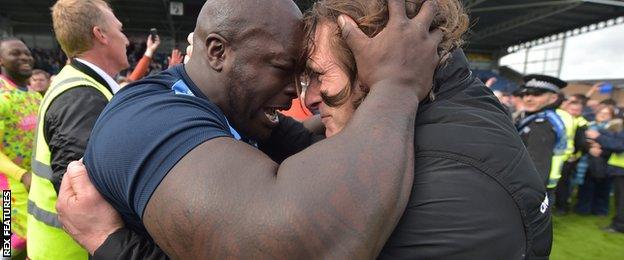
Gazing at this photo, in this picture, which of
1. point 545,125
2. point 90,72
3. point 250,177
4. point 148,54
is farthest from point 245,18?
point 545,125

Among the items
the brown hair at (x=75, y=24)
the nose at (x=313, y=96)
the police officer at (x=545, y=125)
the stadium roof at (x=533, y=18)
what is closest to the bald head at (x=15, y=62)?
the brown hair at (x=75, y=24)

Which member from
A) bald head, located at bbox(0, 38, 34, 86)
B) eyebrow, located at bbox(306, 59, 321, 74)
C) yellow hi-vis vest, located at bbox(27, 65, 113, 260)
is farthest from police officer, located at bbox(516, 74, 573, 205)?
bald head, located at bbox(0, 38, 34, 86)

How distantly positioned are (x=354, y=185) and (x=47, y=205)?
2150 millimetres

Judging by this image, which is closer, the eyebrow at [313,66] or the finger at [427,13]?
the finger at [427,13]

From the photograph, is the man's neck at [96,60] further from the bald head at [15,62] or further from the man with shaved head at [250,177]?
the bald head at [15,62]

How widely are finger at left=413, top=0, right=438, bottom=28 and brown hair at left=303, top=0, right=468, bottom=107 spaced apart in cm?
3

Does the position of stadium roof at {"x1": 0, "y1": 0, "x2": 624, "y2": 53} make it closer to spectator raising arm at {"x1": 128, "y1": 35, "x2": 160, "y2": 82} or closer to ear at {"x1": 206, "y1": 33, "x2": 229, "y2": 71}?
spectator raising arm at {"x1": 128, "y1": 35, "x2": 160, "y2": 82}

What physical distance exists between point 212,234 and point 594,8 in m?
28.3

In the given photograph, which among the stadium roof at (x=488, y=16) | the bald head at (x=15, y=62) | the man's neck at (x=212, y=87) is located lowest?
the stadium roof at (x=488, y=16)

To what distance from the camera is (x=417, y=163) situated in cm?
96

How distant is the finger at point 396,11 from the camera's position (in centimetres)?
104

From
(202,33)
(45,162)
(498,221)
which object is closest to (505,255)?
(498,221)

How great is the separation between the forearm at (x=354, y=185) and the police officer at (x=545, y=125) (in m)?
4.90

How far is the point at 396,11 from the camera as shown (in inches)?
41.4
